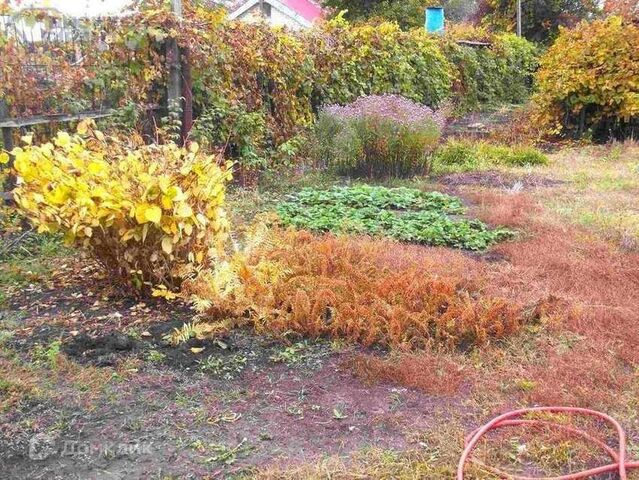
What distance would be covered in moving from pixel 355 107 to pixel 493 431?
6.46 m

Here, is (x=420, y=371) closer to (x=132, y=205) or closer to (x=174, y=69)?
(x=132, y=205)

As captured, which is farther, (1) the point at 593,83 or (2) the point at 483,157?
(1) the point at 593,83

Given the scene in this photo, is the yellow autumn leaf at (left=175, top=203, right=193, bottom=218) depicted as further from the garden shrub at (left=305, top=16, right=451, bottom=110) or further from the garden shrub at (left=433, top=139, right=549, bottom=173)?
the garden shrub at (left=305, top=16, right=451, bottom=110)

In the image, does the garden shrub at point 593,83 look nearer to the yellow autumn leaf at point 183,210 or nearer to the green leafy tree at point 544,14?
the yellow autumn leaf at point 183,210

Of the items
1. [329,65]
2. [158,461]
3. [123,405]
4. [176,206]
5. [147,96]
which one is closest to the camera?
[158,461]

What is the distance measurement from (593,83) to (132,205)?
9509mm

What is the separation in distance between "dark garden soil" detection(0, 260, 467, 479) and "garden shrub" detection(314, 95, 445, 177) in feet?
15.5

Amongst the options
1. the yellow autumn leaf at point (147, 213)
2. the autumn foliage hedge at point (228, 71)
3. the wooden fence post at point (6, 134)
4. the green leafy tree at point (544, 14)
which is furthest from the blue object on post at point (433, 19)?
the yellow autumn leaf at point (147, 213)

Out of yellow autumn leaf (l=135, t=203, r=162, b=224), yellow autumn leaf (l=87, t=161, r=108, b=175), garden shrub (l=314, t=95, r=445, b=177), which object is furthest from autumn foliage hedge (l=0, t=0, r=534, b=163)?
yellow autumn leaf (l=135, t=203, r=162, b=224)

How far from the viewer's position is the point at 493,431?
2.90 meters

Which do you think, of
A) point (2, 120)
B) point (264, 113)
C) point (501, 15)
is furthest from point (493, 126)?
point (501, 15)

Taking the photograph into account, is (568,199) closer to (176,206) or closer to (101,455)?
(176,206)

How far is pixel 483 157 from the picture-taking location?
9.89 metres

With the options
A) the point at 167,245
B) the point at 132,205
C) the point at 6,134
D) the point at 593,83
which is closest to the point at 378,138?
the point at 6,134
